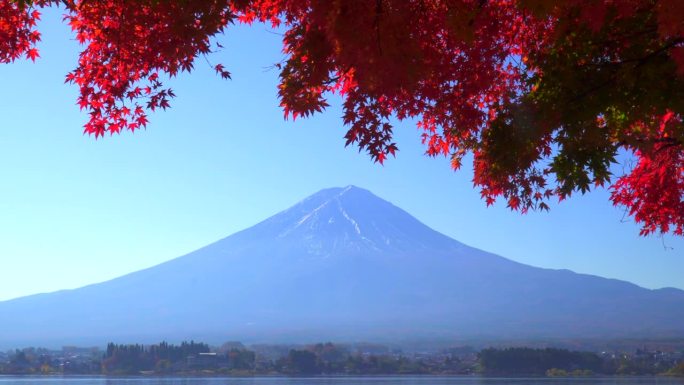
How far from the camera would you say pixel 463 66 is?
25.9 ft

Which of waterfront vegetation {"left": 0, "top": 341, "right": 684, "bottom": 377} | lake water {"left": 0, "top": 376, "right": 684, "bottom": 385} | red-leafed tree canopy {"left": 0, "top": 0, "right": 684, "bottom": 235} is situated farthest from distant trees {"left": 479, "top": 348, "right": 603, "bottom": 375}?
red-leafed tree canopy {"left": 0, "top": 0, "right": 684, "bottom": 235}

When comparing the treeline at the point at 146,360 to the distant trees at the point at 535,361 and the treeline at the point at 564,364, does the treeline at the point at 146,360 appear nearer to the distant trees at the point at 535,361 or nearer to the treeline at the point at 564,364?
the distant trees at the point at 535,361

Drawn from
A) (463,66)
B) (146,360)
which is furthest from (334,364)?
(463,66)

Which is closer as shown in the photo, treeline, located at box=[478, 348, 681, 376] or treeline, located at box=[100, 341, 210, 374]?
treeline, located at box=[478, 348, 681, 376]

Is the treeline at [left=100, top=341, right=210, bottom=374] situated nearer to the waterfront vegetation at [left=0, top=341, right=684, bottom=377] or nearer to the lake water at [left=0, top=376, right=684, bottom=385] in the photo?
the waterfront vegetation at [left=0, top=341, right=684, bottom=377]

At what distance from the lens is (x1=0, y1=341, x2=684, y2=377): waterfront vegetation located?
96.7ft

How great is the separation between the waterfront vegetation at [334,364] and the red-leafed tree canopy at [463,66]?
21258mm

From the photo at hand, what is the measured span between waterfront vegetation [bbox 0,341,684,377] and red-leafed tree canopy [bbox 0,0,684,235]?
69.7 feet

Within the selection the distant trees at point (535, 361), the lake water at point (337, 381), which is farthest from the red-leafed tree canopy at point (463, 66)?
the distant trees at point (535, 361)

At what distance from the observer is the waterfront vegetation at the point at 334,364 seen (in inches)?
1160

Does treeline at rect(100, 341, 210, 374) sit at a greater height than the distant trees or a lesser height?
greater

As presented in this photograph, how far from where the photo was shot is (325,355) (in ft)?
110

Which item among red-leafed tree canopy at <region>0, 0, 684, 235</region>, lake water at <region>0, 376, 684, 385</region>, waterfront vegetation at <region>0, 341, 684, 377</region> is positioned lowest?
lake water at <region>0, 376, 684, 385</region>

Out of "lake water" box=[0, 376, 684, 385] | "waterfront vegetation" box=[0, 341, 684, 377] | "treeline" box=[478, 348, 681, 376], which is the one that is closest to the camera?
"lake water" box=[0, 376, 684, 385]
